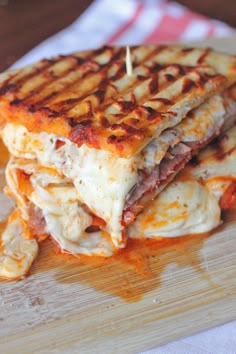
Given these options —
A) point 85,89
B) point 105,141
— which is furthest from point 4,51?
point 105,141

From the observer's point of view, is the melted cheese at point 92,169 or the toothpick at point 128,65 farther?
the toothpick at point 128,65

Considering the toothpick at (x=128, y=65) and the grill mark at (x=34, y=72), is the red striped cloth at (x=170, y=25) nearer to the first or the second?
the grill mark at (x=34, y=72)

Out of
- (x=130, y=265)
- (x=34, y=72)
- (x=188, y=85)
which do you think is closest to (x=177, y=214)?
(x=130, y=265)

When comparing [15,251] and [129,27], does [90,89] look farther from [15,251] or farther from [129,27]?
[129,27]

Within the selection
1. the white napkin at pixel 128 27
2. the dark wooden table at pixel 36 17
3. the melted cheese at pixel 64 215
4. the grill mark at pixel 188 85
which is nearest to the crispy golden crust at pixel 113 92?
the grill mark at pixel 188 85

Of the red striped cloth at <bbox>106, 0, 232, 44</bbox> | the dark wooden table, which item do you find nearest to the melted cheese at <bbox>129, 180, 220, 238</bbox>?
the red striped cloth at <bbox>106, 0, 232, 44</bbox>

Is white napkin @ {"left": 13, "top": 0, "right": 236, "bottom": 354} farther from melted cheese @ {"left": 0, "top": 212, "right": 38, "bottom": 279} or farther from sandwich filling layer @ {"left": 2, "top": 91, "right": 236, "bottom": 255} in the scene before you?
melted cheese @ {"left": 0, "top": 212, "right": 38, "bottom": 279}
